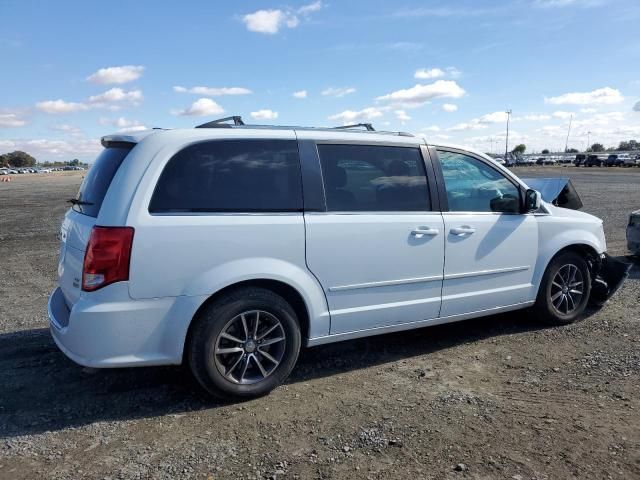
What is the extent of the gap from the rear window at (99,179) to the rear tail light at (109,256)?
0.97 feet

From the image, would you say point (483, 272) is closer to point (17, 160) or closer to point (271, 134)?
point (271, 134)

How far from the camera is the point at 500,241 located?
4.81 metres

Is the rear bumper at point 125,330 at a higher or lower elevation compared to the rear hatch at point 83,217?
lower

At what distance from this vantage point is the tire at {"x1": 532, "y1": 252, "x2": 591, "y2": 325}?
17.2 ft

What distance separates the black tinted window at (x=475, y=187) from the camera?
15.3 feet

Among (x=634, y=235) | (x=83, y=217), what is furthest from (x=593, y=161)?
(x=83, y=217)

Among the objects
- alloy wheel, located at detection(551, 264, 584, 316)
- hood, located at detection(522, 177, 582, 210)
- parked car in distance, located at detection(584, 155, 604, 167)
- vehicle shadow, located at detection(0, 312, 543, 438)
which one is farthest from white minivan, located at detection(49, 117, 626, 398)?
parked car in distance, located at detection(584, 155, 604, 167)

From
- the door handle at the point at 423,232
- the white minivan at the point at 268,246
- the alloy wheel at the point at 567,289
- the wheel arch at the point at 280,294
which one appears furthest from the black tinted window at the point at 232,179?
the alloy wheel at the point at 567,289

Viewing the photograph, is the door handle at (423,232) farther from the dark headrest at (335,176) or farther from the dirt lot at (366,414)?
the dirt lot at (366,414)

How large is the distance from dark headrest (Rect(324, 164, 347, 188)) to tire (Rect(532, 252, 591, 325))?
240 centimetres

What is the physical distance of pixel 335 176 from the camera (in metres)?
4.14

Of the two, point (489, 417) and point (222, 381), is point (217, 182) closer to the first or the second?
point (222, 381)

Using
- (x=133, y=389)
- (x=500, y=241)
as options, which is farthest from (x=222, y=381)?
(x=500, y=241)

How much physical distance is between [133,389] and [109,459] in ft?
3.12
